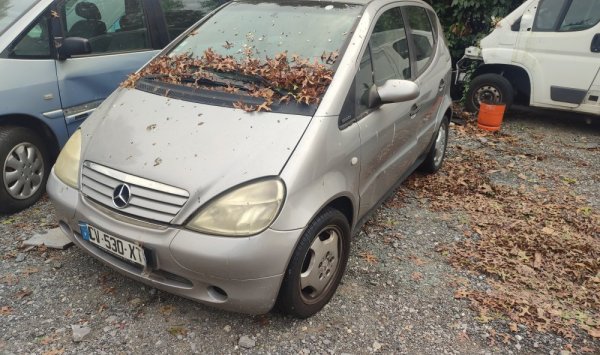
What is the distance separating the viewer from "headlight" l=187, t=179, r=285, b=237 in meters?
2.14

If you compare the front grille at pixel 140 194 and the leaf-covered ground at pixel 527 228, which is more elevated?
the front grille at pixel 140 194

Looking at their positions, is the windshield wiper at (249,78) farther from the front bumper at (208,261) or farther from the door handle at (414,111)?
the door handle at (414,111)

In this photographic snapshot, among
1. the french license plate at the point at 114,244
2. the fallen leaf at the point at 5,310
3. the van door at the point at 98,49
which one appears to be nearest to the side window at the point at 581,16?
the van door at the point at 98,49

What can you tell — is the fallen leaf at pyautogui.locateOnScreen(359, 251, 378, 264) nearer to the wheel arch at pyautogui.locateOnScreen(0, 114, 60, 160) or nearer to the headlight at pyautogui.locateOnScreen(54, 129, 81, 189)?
the headlight at pyautogui.locateOnScreen(54, 129, 81, 189)

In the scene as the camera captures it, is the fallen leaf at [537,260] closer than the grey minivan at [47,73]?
Yes

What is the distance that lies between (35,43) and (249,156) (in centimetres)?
232

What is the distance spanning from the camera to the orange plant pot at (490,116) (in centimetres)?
593

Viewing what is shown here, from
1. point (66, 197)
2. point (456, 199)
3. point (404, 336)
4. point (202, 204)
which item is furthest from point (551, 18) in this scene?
point (66, 197)

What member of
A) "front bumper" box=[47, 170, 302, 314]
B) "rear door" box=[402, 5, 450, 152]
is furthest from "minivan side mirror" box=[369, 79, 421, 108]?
"front bumper" box=[47, 170, 302, 314]

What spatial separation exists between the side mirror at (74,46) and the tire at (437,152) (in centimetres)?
307

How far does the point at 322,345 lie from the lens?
2.46 m

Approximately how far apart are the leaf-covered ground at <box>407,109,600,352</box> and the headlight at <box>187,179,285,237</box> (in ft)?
4.83

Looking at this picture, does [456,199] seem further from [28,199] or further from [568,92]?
[28,199]

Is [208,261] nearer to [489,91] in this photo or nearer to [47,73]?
[47,73]
